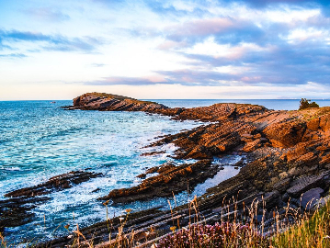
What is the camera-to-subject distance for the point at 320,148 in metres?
18.2

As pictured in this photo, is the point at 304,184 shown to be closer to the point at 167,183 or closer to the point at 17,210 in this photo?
the point at 167,183

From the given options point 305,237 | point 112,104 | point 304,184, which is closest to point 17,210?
point 305,237

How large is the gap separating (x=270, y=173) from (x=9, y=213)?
49.1 ft

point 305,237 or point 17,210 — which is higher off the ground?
point 305,237

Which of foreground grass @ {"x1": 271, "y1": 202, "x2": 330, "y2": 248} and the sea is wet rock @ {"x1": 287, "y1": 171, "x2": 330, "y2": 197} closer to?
the sea

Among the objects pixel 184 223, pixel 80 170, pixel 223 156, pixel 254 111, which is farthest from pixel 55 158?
pixel 254 111

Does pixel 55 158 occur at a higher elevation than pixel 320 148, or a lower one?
lower

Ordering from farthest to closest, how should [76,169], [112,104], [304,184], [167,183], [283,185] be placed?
1. [112,104]
2. [76,169]
3. [167,183]
4. [283,185]
5. [304,184]

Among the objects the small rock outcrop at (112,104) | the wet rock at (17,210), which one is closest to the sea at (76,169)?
the wet rock at (17,210)

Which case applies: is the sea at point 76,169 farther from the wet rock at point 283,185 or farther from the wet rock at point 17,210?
the wet rock at point 283,185

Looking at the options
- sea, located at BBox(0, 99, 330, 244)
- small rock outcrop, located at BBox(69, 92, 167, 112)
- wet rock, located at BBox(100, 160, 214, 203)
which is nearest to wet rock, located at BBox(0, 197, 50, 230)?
sea, located at BBox(0, 99, 330, 244)

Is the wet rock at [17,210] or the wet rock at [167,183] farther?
the wet rock at [167,183]

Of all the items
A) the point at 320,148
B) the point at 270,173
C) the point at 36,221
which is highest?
the point at 320,148

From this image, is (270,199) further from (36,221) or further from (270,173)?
(36,221)
